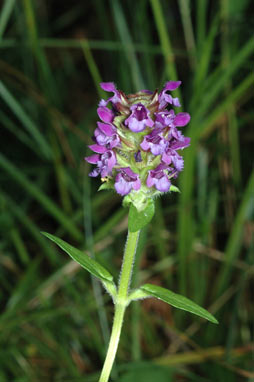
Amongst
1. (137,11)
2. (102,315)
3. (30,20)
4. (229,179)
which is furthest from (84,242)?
(137,11)

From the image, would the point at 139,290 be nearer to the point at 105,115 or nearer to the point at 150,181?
the point at 150,181

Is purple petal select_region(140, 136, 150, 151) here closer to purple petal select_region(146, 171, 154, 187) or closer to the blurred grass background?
purple petal select_region(146, 171, 154, 187)

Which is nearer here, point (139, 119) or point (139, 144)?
point (139, 119)

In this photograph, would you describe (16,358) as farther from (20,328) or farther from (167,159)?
(167,159)

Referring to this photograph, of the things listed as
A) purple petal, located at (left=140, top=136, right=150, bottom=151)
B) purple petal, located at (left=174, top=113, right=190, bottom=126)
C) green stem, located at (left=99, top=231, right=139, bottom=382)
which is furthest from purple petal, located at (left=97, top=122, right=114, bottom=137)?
green stem, located at (left=99, top=231, right=139, bottom=382)

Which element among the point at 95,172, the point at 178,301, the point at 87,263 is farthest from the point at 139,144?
the point at 178,301

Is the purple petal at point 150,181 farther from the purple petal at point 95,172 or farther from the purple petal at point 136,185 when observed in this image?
the purple petal at point 95,172
